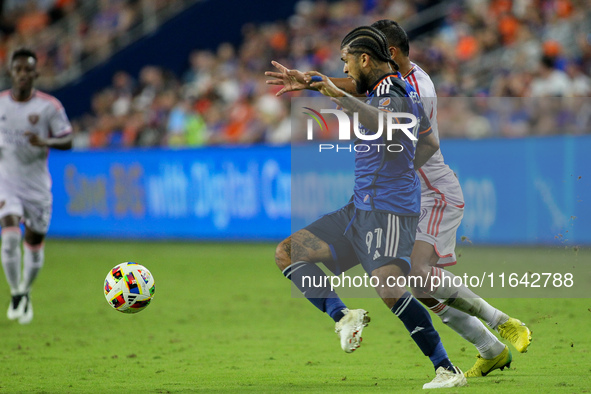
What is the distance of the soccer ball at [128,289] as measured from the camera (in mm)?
6824

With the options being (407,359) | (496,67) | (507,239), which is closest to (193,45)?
(496,67)

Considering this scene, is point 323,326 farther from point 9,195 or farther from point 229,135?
point 229,135

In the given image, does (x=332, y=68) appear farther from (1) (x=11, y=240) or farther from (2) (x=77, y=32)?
(1) (x=11, y=240)

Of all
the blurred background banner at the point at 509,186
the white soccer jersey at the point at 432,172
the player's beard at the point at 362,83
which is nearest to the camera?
the player's beard at the point at 362,83

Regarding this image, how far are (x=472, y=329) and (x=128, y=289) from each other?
9.20ft

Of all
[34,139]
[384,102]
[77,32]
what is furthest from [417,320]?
[77,32]

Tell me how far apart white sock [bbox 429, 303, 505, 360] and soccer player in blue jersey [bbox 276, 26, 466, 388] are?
0.52 meters

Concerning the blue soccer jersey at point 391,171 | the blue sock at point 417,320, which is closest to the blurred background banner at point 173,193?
the blue soccer jersey at point 391,171

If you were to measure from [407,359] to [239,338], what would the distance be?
1868 millimetres

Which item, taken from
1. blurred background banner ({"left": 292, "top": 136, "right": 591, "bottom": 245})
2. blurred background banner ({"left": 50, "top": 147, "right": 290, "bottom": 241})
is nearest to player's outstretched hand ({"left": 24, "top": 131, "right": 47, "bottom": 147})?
blurred background banner ({"left": 292, "top": 136, "right": 591, "bottom": 245})

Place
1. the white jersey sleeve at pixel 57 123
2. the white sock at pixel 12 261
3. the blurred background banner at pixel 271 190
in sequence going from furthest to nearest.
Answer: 1. the blurred background banner at pixel 271 190
2. the white jersey sleeve at pixel 57 123
3. the white sock at pixel 12 261

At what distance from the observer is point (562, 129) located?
13703 millimetres

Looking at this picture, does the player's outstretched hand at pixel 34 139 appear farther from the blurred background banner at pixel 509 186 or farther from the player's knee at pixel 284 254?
the blurred background banner at pixel 509 186

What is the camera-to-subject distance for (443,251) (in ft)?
19.8
